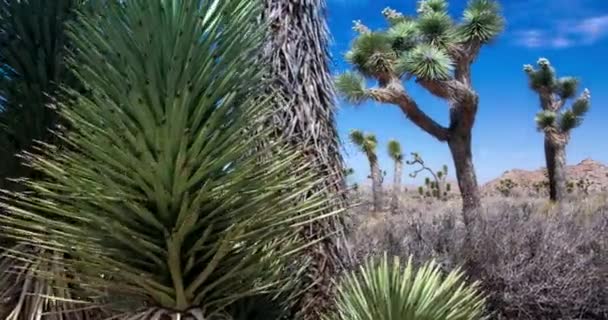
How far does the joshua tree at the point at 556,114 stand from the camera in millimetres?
21438

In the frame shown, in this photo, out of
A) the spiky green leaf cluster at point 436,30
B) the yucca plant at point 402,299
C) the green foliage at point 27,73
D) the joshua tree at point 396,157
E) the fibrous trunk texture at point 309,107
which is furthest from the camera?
the joshua tree at point 396,157

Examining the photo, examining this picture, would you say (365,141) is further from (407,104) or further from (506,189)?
(407,104)

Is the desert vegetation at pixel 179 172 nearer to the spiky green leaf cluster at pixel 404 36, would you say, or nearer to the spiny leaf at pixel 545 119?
the spiky green leaf cluster at pixel 404 36

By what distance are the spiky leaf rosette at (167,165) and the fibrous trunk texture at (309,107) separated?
1.20 meters

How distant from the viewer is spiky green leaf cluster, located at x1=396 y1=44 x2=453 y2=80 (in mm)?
15414

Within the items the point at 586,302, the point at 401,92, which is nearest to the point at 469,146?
the point at 401,92

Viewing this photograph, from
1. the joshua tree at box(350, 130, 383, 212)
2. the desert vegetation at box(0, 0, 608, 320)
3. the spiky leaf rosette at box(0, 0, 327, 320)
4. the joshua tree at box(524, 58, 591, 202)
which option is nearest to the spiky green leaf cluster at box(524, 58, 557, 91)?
the joshua tree at box(524, 58, 591, 202)

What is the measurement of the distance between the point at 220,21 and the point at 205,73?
317mm

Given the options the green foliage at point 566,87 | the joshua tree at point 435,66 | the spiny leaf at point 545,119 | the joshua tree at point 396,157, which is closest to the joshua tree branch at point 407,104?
the joshua tree at point 435,66

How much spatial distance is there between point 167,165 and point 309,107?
6.20 feet

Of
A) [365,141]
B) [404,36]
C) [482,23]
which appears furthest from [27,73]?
[365,141]

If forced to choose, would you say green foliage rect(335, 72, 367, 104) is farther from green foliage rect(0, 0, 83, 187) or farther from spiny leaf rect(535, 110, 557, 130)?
green foliage rect(0, 0, 83, 187)

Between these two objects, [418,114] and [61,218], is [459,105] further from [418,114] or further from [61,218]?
[61,218]

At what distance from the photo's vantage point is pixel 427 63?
606 inches
